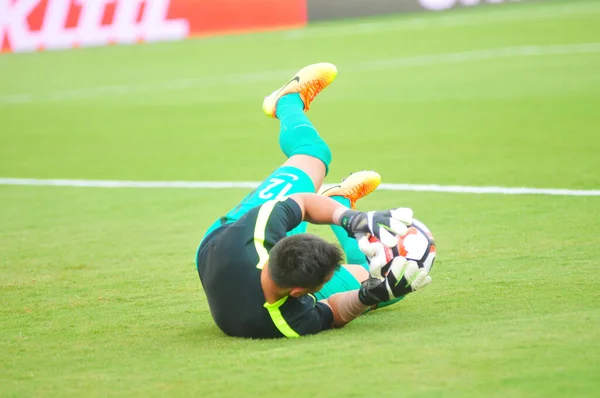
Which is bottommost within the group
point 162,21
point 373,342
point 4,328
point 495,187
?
point 162,21

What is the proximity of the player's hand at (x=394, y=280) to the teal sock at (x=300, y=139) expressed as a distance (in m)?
1.39

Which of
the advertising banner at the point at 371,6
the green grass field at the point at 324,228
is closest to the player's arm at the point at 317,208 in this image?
the green grass field at the point at 324,228

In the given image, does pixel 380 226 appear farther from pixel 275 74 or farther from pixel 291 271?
pixel 275 74

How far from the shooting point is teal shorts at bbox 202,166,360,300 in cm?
629

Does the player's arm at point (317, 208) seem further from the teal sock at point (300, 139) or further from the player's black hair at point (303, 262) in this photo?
the teal sock at point (300, 139)

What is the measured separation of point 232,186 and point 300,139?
4.27 metres

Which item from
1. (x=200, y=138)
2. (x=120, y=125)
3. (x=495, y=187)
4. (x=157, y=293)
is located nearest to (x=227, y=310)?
(x=157, y=293)

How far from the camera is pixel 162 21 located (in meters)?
29.0

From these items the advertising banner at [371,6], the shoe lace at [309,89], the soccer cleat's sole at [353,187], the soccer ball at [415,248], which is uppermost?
the shoe lace at [309,89]

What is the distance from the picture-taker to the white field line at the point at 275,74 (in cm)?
2012

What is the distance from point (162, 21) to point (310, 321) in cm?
2425

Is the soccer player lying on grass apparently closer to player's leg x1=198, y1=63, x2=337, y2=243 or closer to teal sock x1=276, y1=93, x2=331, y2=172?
player's leg x1=198, y1=63, x2=337, y2=243

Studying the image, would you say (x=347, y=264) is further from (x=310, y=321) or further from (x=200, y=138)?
(x=200, y=138)

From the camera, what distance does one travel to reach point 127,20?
94.0 feet
